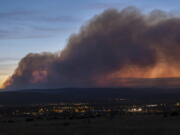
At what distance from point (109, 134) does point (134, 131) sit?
2.87m

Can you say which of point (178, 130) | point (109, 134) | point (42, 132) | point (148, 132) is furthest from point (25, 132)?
point (178, 130)

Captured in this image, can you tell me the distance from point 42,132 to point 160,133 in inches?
531

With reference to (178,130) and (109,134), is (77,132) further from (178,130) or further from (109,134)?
(178,130)

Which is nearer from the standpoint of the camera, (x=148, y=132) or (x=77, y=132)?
(x=148, y=132)

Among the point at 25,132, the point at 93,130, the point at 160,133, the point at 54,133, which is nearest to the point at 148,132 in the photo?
the point at 160,133

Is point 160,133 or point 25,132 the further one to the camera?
point 25,132

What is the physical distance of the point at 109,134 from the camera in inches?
1610

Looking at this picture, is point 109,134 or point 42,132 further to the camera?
point 42,132

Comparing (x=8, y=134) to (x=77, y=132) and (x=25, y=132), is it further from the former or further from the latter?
(x=77, y=132)

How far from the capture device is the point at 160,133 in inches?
1559

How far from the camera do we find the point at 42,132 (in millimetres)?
45125

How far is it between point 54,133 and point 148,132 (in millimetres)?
10228

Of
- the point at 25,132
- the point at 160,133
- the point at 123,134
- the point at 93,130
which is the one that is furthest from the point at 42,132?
the point at 160,133

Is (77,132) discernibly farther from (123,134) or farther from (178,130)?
(178,130)
